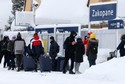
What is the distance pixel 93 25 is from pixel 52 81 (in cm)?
2154

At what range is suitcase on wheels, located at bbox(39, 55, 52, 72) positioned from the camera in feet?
65.7

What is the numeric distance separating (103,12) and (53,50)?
137 inches

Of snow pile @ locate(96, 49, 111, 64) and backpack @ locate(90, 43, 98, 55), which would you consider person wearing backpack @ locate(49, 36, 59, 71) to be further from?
snow pile @ locate(96, 49, 111, 64)

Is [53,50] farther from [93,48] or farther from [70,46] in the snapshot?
[93,48]

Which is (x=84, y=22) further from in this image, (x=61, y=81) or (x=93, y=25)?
(x=61, y=81)

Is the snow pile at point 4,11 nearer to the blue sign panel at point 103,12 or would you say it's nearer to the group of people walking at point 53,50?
the blue sign panel at point 103,12

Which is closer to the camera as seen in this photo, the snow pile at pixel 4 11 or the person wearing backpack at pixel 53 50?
the person wearing backpack at pixel 53 50

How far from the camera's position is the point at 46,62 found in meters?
20.2

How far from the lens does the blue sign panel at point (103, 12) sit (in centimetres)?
2255

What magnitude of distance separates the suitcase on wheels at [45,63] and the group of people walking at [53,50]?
356 millimetres

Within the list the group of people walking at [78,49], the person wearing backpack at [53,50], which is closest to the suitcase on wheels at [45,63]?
the person wearing backpack at [53,50]

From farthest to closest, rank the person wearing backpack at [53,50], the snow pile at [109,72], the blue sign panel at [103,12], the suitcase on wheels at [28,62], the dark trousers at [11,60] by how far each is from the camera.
A: the blue sign panel at [103,12], the dark trousers at [11,60], the person wearing backpack at [53,50], the suitcase on wheels at [28,62], the snow pile at [109,72]

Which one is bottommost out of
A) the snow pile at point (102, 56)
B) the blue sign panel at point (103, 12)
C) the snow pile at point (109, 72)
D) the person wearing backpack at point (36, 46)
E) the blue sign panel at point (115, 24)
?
the snow pile at point (102, 56)

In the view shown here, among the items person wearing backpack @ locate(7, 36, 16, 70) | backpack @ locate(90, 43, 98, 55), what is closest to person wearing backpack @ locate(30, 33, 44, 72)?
person wearing backpack @ locate(7, 36, 16, 70)
